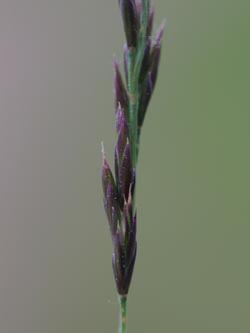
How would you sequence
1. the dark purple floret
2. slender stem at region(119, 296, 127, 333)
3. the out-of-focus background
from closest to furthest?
slender stem at region(119, 296, 127, 333) → the dark purple floret → the out-of-focus background

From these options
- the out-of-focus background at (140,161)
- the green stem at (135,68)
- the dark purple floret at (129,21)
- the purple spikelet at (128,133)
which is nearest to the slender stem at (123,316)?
the purple spikelet at (128,133)

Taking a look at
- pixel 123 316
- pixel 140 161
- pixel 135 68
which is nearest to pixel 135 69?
pixel 135 68

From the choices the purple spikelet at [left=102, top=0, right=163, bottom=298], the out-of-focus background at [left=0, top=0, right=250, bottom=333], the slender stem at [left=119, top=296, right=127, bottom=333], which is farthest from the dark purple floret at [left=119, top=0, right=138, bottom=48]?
the out-of-focus background at [left=0, top=0, right=250, bottom=333]

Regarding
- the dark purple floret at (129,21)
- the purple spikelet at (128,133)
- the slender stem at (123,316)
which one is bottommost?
the slender stem at (123,316)

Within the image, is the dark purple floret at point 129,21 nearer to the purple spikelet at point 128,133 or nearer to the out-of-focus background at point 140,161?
the purple spikelet at point 128,133

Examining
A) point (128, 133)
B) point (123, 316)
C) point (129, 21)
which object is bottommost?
point (123, 316)

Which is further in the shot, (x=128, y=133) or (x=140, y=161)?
(x=140, y=161)

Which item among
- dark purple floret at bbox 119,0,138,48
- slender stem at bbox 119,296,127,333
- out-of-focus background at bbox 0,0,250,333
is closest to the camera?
slender stem at bbox 119,296,127,333

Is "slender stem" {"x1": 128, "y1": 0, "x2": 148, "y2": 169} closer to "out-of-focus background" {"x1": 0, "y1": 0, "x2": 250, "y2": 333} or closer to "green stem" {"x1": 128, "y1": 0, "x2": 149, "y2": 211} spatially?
"green stem" {"x1": 128, "y1": 0, "x2": 149, "y2": 211}

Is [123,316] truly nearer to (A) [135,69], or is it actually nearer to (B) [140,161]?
(A) [135,69]
